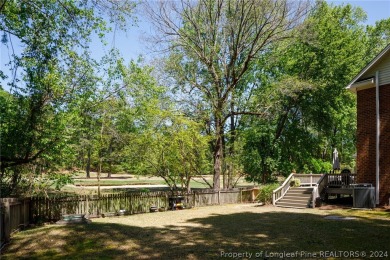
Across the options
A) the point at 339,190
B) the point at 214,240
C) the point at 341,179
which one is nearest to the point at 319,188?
the point at 339,190

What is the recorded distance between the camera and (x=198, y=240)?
35.3ft

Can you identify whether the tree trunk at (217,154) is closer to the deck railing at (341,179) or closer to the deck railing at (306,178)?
the deck railing at (306,178)

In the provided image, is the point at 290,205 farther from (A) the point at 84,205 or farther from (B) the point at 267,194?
(A) the point at 84,205

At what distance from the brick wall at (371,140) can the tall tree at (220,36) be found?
27.6ft

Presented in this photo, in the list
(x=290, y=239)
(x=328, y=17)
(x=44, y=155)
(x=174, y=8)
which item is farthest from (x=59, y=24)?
(x=328, y=17)

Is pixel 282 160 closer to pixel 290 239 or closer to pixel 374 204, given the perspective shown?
pixel 374 204

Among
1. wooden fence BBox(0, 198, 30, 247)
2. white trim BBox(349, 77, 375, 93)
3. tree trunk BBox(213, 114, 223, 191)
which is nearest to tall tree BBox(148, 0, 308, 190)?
tree trunk BBox(213, 114, 223, 191)

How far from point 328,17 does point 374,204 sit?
833 inches

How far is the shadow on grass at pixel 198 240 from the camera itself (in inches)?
363

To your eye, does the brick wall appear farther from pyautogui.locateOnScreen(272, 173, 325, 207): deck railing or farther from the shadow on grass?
the shadow on grass

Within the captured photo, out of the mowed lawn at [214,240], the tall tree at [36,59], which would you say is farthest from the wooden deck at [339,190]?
the tall tree at [36,59]

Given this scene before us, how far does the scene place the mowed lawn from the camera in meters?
8.99

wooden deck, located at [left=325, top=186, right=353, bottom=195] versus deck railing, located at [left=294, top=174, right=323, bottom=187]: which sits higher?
deck railing, located at [left=294, top=174, right=323, bottom=187]

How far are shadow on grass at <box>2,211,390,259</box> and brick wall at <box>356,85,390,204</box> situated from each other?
4.44m
